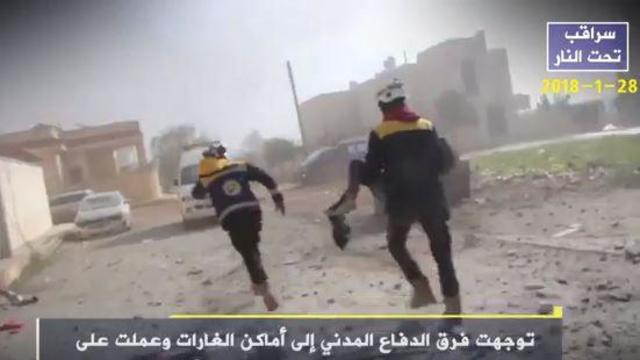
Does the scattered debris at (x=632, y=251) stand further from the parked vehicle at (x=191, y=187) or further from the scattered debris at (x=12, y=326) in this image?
the scattered debris at (x=12, y=326)

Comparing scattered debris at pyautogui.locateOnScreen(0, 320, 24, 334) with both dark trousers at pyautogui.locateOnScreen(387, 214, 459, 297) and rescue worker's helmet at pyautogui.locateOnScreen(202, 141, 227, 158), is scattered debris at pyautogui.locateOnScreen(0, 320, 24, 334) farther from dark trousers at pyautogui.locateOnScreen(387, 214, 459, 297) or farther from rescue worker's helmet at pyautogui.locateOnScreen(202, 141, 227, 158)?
dark trousers at pyautogui.locateOnScreen(387, 214, 459, 297)

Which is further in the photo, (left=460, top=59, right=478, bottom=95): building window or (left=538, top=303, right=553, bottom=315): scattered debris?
(left=460, top=59, right=478, bottom=95): building window

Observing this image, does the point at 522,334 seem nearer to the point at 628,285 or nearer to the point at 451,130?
the point at 628,285

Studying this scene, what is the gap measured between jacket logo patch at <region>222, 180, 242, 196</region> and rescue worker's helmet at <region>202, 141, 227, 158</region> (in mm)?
125

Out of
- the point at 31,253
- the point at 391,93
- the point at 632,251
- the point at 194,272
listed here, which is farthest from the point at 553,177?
the point at 31,253

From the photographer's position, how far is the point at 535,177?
3373mm

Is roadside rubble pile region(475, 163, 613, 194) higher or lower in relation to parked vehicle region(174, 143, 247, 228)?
lower

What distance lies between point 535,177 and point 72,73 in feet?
7.72

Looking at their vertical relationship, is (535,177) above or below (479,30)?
below

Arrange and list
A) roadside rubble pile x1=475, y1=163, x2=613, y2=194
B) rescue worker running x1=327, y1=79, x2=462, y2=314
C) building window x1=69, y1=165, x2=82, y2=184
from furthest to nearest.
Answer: roadside rubble pile x1=475, y1=163, x2=613, y2=194 → building window x1=69, y1=165, x2=82, y2=184 → rescue worker running x1=327, y1=79, x2=462, y2=314

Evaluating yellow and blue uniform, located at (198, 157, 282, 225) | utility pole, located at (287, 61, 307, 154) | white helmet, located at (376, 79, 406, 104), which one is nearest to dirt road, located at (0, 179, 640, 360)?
yellow and blue uniform, located at (198, 157, 282, 225)

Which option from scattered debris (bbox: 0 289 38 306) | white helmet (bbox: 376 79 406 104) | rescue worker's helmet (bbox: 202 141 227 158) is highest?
white helmet (bbox: 376 79 406 104)

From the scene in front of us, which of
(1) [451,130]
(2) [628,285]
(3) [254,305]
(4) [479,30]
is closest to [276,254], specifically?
(3) [254,305]

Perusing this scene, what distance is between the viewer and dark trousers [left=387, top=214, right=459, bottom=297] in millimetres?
2811
